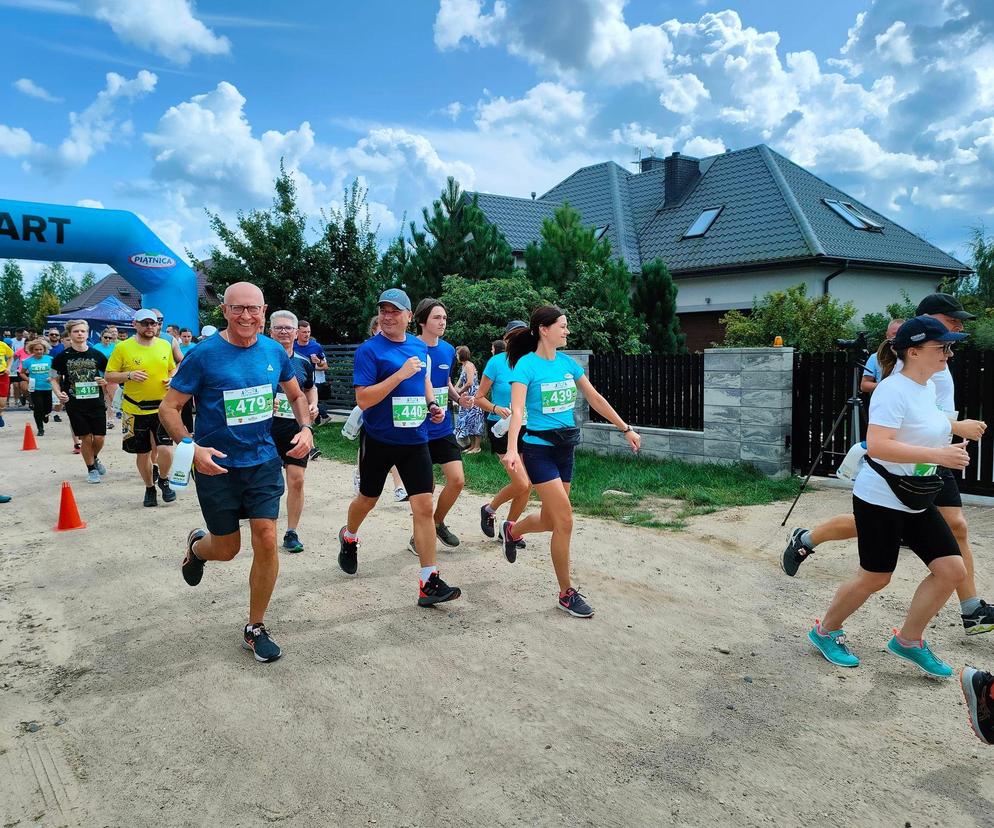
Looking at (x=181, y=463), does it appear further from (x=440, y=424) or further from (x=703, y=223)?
(x=703, y=223)

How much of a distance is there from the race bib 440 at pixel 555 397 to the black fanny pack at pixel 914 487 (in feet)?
6.56

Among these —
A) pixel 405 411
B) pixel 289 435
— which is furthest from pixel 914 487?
pixel 289 435

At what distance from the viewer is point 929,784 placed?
2932 mm

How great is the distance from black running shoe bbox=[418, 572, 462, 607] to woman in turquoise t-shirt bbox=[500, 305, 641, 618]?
0.72m

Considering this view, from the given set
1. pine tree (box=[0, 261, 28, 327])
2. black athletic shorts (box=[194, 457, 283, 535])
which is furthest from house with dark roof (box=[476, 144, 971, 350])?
pine tree (box=[0, 261, 28, 327])

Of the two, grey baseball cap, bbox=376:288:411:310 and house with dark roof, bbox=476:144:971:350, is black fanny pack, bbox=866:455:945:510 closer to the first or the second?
grey baseball cap, bbox=376:288:411:310

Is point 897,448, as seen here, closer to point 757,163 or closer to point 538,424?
point 538,424

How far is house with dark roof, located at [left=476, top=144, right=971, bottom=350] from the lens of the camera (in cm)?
2345

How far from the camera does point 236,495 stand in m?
4.17

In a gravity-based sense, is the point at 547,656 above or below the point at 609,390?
below

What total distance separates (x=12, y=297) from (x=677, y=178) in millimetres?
72021

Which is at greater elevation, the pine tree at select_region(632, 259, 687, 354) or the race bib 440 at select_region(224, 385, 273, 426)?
the pine tree at select_region(632, 259, 687, 354)

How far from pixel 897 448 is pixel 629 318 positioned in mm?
11006

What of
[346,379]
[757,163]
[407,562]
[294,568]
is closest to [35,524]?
[294,568]
